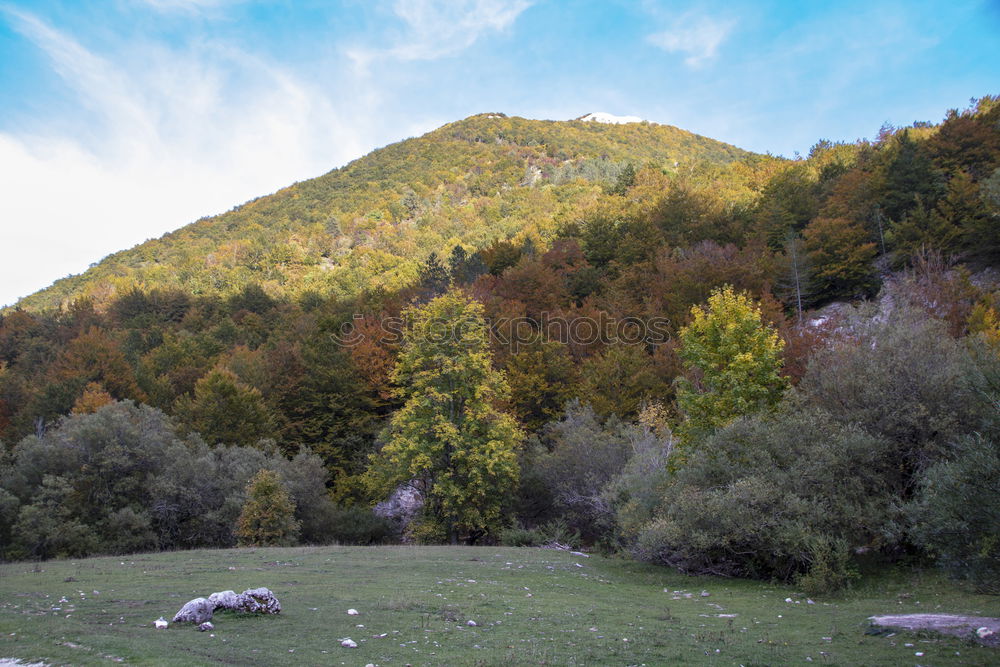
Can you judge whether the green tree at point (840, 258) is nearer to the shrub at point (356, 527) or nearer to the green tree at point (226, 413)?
the shrub at point (356, 527)

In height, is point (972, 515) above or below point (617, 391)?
above

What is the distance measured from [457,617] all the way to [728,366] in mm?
22414

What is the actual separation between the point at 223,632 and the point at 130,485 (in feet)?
87.8

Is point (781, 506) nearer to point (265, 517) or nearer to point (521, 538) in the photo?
point (521, 538)

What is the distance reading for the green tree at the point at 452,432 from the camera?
Result: 98.7 ft

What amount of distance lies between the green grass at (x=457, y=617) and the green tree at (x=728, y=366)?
10.9 meters

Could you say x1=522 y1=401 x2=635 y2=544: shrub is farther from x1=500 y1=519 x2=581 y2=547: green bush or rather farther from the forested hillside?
x1=500 y1=519 x2=581 y2=547: green bush

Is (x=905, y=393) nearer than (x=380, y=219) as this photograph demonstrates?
Yes

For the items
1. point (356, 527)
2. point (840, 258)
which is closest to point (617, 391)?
point (356, 527)

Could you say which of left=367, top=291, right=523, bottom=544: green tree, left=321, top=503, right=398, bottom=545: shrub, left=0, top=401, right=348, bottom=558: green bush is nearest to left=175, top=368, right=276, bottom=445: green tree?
left=0, top=401, right=348, bottom=558: green bush

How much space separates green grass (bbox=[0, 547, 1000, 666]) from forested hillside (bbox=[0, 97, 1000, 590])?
1.77m

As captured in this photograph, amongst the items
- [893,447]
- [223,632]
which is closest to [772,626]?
[223,632]

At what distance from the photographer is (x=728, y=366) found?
29000mm

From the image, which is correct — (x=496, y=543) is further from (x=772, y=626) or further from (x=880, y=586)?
(x=772, y=626)
